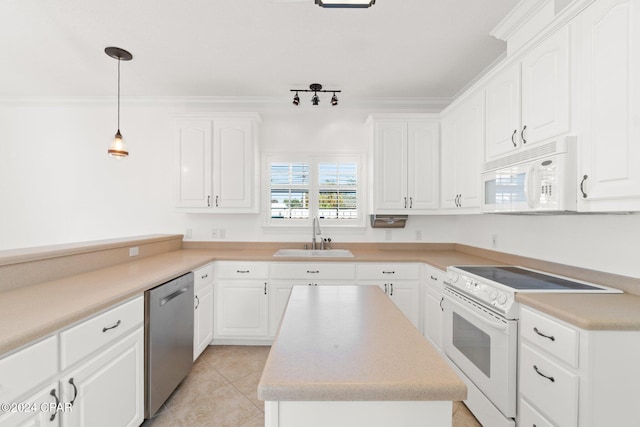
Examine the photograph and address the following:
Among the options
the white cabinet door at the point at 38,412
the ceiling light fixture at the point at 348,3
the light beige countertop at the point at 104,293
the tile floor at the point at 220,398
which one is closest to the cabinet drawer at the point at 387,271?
the light beige countertop at the point at 104,293

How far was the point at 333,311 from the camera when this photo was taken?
4.12 feet

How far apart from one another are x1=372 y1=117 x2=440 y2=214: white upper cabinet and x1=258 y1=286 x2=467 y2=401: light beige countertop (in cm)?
192

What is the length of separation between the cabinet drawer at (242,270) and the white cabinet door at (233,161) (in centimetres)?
65

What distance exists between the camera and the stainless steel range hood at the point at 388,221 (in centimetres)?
318

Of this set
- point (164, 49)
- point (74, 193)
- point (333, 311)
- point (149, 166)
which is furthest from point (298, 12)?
point (74, 193)

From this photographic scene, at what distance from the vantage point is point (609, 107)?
128 centimetres

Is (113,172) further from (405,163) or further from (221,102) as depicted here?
(405,163)

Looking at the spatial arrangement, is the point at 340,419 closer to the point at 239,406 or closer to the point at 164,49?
the point at 239,406

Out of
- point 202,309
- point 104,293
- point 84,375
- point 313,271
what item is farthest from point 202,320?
point 84,375

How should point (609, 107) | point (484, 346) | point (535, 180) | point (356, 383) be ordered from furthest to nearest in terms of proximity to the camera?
point (484, 346) < point (535, 180) < point (609, 107) < point (356, 383)

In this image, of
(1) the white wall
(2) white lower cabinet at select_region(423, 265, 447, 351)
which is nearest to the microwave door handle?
(2) white lower cabinet at select_region(423, 265, 447, 351)

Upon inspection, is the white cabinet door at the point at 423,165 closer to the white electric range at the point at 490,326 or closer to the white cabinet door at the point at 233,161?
the white electric range at the point at 490,326

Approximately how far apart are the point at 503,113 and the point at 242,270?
2.57 m

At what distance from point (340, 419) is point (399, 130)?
9.15 feet
